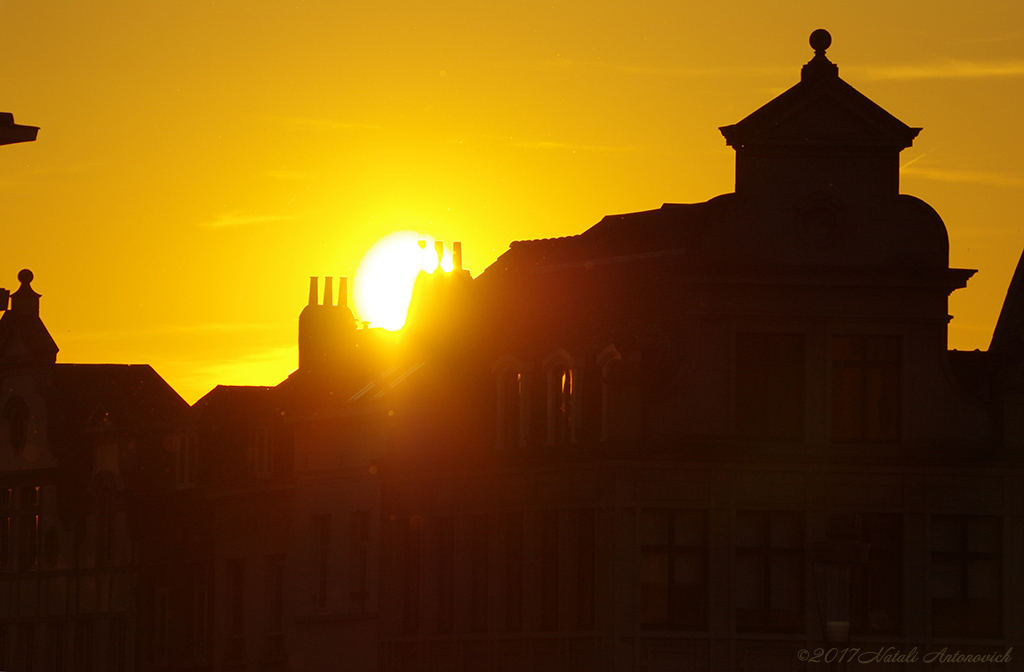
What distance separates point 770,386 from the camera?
39.7 m

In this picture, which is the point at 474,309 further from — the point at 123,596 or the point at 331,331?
the point at 123,596

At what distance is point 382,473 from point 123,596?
59.0 feet

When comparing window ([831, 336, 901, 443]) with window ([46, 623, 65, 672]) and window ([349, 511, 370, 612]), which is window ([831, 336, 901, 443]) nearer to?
window ([349, 511, 370, 612])

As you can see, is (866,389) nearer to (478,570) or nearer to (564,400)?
(564,400)

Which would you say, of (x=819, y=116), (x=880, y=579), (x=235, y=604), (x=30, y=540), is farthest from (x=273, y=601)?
(x=819, y=116)

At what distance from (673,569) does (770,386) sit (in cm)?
393

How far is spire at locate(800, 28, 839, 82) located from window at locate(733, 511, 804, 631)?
27.3 ft

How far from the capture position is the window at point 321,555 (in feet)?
164

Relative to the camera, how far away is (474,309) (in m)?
46.4

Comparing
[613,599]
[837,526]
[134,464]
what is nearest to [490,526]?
[613,599]

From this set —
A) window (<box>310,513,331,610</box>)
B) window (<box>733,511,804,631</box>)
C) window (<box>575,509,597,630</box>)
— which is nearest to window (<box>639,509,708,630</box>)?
window (<box>733,511,804,631</box>)

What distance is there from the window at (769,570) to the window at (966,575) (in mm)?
2584

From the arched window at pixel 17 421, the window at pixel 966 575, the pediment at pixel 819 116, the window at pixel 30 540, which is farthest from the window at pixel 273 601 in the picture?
the pediment at pixel 819 116

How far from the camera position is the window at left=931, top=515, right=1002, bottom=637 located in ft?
129
